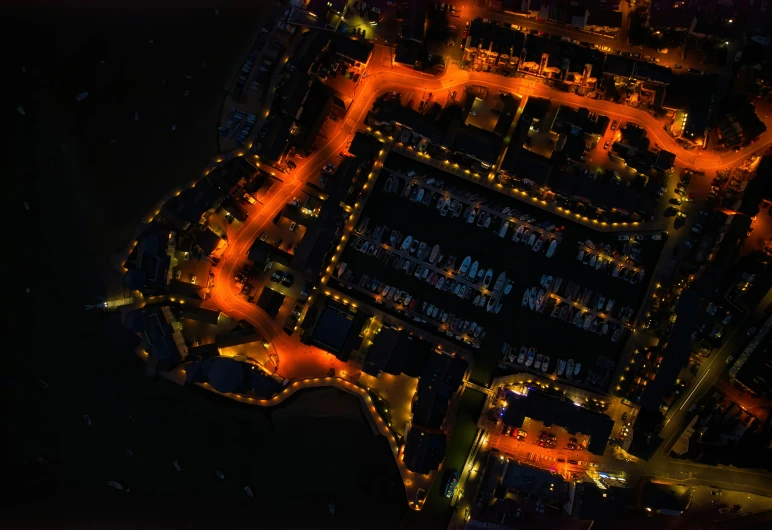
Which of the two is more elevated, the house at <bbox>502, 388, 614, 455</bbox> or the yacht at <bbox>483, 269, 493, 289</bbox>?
the yacht at <bbox>483, 269, 493, 289</bbox>

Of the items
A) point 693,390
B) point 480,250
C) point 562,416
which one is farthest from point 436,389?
point 693,390

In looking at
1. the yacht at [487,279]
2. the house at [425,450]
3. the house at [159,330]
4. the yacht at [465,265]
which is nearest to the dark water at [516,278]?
the yacht at [465,265]

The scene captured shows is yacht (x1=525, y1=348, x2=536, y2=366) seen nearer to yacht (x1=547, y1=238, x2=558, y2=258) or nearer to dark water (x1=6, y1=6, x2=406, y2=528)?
yacht (x1=547, y1=238, x2=558, y2=258)

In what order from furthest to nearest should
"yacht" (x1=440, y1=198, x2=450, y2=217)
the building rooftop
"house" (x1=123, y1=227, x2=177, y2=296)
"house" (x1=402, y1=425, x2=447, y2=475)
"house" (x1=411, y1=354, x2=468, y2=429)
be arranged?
"yacht" (x1=440, y1=198, x2=450, y2=217)
"house" (x1=123, y1=227, x2=177, y2=296)
"house" (x1=411, y1=354, x2=468, y2=429)
"house" (x1=402, y1=425, x2=447, y2=475)
the building rooftop

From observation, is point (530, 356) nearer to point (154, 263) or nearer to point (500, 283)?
point (500, 283)

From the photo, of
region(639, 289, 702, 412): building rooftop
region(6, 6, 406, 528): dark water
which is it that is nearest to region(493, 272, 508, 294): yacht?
region(639, 289, 702, 412): building rooftop

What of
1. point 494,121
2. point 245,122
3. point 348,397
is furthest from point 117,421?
point 494,121

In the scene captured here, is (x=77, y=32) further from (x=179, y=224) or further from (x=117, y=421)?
(x=117, y=421)
